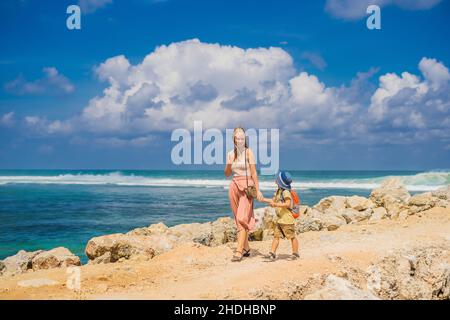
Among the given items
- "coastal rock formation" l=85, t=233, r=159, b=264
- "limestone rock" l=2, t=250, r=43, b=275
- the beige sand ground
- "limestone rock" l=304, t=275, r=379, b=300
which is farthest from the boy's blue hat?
"limestone rock" l=2, t=250, r=43, b=275

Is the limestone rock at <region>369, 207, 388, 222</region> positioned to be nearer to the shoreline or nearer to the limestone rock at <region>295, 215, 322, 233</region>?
the shoreline

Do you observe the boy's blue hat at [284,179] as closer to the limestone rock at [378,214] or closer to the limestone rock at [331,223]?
the limestone rock at [331,223]

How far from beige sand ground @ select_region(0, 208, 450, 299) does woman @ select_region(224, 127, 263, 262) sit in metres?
0.54

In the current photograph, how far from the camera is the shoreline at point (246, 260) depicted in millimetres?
6367

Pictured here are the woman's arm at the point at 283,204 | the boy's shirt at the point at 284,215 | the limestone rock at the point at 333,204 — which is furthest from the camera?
the limestone rock at the point at 333,204

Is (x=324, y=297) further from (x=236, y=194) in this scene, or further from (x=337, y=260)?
(x=236, y=194)

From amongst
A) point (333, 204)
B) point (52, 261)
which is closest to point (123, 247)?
point (52, 261)

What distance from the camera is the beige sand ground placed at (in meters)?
6.29

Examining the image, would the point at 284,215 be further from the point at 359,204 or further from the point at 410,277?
the point at 359,204

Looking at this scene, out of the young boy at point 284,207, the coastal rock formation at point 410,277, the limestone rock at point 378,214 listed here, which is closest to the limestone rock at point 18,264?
the young boy at point 284,207

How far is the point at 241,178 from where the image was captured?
8.27 meters

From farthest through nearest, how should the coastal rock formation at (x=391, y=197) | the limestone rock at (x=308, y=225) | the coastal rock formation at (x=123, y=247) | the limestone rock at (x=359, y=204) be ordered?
the limestone rock at (x=359, y=204)
the coastal rock formation at (x=391, y=197)
the limestone rock at (x=308, y=225)
the coastal rock formation at (x=123, y=247)

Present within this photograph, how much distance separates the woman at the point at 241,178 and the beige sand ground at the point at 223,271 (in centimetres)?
54

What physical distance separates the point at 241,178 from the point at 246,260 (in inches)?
59.4
